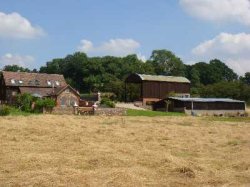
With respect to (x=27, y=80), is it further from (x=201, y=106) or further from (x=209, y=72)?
(x=209, y=72)

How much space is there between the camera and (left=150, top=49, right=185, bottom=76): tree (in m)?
134

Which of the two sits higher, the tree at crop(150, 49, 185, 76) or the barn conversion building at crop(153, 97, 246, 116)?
the tree at crop(150, 49, 185, 76)

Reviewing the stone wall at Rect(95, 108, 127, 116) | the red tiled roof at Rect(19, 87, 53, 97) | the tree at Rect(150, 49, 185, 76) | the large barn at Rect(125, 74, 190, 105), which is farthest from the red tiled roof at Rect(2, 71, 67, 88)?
the tree at Rect(150, 49, 185, 76)

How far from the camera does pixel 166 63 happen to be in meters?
135

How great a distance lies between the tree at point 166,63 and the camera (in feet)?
441

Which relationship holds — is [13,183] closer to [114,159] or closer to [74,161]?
[74,161]

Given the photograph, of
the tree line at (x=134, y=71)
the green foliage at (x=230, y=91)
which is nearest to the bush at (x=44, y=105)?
the tree line at (x=134, y=71)

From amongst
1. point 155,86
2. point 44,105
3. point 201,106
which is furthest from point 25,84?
point 201,106

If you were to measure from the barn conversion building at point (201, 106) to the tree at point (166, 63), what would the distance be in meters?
53.1

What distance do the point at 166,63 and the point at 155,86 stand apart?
161 feet

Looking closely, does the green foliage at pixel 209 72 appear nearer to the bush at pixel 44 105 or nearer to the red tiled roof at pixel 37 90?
the red tiled roof at pixel 37 90

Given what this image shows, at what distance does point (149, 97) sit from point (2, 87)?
2831 centimetres

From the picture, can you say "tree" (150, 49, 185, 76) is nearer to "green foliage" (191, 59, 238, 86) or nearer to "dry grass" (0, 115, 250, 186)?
"green foliage" (191, 59, 238, 86)

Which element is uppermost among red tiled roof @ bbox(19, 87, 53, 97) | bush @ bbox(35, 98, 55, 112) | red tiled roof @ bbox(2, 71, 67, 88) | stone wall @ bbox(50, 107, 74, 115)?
red tiled roof @ bbox(2, 71, 67, 88)
